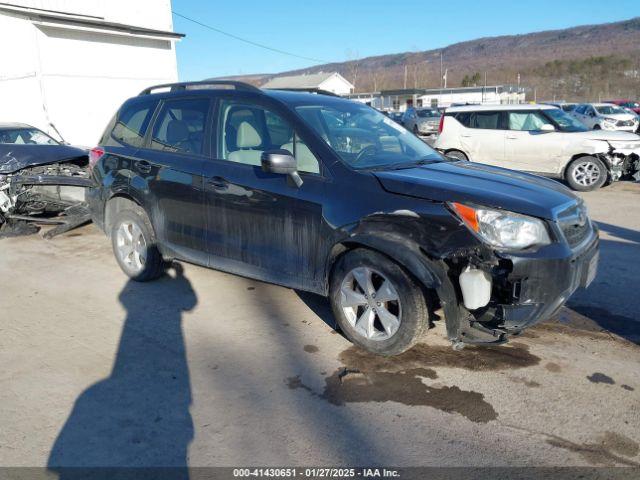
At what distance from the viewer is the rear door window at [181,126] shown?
4.55m

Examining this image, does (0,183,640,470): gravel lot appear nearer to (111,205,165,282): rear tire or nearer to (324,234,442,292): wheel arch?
(111,205,165,282): rear tire

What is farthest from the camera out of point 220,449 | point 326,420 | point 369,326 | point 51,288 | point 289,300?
point 51,288

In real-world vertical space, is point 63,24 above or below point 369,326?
above

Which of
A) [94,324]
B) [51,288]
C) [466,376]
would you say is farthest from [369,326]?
[51,288]

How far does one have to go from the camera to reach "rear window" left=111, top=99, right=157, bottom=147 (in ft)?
16.8

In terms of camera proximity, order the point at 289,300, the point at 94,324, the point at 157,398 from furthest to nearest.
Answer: the point at 289,300 < the point at 94,324 < the point at 157,398

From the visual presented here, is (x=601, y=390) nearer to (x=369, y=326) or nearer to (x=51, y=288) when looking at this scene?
(x=369, y=326)

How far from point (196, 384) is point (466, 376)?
5.91ft

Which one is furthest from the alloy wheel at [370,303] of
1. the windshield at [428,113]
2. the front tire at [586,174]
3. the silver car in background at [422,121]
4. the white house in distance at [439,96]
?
the white house in distance at [439,96]

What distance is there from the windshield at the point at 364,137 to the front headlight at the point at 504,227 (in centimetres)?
93

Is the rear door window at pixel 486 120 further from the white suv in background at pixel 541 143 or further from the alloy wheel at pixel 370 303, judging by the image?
the alloy wheel at pixel 370 303

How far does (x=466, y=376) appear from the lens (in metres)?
3.42

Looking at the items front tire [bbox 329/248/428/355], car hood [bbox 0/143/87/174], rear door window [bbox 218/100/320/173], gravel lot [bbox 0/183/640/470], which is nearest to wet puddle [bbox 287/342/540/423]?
gravel lot [bbox 0/183/640/470]

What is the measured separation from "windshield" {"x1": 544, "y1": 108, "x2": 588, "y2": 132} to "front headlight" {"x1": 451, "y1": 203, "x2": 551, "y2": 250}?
8.35 m
